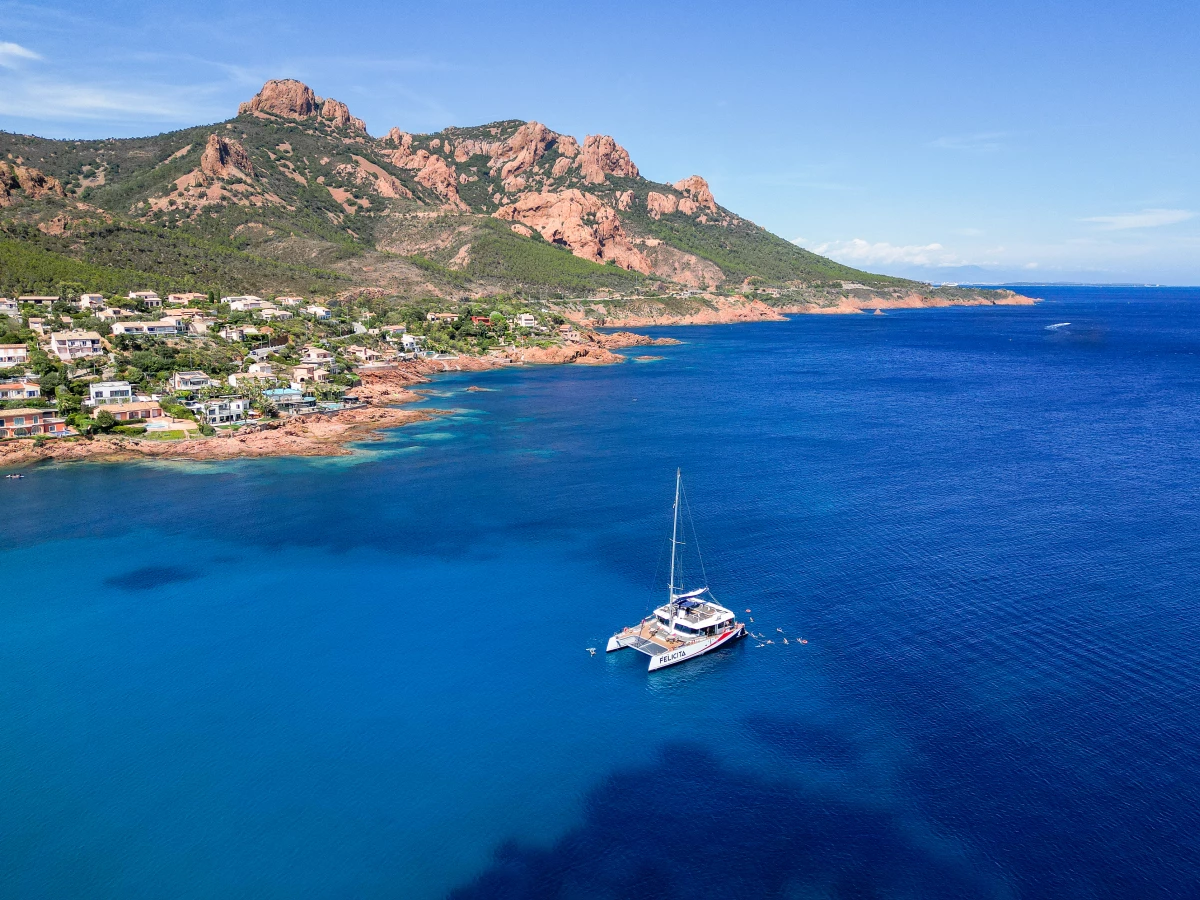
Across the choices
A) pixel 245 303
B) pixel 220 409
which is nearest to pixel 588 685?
pixel 220 409

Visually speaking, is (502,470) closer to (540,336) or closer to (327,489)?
(327,489)

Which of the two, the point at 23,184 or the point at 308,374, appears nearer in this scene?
the point at 308,374

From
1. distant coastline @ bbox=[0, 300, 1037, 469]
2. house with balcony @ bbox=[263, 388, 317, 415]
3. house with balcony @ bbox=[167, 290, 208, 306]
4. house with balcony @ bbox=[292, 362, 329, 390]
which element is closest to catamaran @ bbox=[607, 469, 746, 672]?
distant coastline @ bbox=[0, 300, 1037, 469]

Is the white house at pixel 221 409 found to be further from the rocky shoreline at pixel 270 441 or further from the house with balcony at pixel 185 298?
the house with balcony at pixel 185 298

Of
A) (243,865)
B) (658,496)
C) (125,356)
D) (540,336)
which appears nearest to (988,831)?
(243,865)

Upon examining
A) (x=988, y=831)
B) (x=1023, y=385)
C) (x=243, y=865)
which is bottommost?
(x=243, y=865)

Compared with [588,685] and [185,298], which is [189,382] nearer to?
[185,298]

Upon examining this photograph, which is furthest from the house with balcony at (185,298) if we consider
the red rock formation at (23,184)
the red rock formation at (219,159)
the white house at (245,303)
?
the red rock formation at (219,159)
